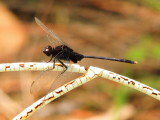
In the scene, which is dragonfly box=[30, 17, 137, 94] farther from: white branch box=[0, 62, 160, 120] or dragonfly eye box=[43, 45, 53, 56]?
white branch box=[0, 62, 160, 120]

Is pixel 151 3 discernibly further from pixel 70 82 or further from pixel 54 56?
pixel 70 82

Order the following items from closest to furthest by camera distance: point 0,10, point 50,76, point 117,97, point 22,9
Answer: point 50,76
point 117,97
point 0,10
point 22,9

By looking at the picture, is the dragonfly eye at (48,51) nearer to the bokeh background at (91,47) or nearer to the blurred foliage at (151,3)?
the bokeh background at (91,47)

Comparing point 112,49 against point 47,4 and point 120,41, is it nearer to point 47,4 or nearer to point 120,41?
point 120,41

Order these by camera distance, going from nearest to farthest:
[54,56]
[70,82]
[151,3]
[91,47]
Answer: [70,82], [54,56], [91,47], [151,3]

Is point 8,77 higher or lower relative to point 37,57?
lower

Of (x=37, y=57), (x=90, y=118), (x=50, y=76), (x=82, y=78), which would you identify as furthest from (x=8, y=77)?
(x=82, y=78)

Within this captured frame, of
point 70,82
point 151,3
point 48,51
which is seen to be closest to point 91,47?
Result: point 151,3

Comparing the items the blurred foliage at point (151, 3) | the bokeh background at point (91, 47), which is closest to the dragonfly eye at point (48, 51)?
the bokeh background at point (91, 47)

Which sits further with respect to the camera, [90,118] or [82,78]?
[90,118]
